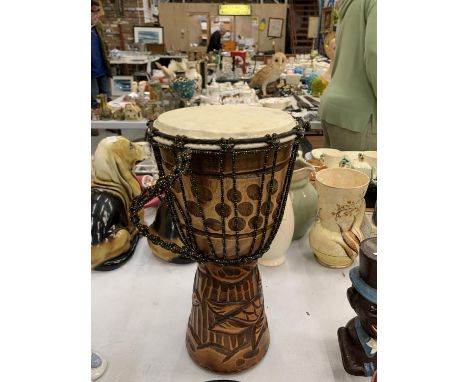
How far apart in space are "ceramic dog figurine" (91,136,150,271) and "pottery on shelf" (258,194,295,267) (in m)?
0.41

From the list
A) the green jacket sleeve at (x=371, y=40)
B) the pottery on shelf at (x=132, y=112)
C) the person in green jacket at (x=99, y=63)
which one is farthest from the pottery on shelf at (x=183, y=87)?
the person in green jacket at (x=99, y=63)

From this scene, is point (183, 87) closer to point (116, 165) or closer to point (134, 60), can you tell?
point (116, 165)

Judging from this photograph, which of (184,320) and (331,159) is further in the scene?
(331,159)

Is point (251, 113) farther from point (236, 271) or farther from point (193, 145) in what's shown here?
point (236, 271)

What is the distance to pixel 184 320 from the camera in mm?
979

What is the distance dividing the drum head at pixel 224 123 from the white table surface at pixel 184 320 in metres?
0.47

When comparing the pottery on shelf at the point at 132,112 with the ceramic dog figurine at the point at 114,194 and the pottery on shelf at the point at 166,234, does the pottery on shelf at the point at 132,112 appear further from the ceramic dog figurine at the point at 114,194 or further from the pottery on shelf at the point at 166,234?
the pottery on shelf at the point at 166,234

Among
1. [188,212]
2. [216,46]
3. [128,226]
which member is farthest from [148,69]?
[188,212]

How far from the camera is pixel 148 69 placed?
6562mm

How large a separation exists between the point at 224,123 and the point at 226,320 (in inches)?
16.0

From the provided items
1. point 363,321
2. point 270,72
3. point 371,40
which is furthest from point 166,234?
point 270,72

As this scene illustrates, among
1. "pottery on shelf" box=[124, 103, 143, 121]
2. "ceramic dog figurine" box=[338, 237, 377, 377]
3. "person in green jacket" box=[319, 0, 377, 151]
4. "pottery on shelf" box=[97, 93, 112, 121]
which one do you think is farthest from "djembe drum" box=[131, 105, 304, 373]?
"pottery on shelf" box=[97, 93, 112, 121]

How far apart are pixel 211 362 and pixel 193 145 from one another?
1.53 feet

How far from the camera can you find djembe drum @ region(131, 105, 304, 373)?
70 centimetres
